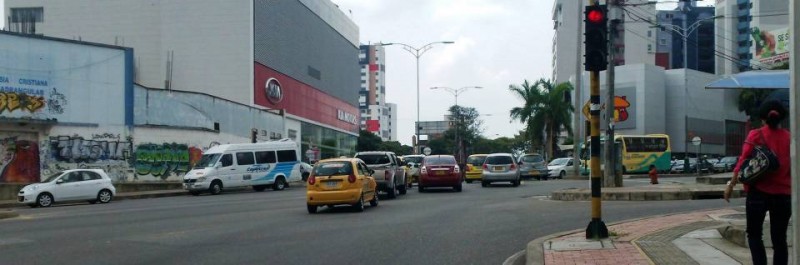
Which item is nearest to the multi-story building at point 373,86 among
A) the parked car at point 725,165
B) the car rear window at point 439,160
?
the parked car at point 725,165

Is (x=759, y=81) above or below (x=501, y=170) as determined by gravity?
above

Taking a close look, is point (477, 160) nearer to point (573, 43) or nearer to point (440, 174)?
point (440, 174)

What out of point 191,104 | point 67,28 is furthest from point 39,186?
point 67,28

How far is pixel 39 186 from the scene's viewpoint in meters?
25.7

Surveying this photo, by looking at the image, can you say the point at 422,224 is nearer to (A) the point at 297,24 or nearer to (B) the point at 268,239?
(B) the point at 268,239

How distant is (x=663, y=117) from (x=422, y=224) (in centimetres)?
7060

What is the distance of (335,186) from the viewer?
18.4m

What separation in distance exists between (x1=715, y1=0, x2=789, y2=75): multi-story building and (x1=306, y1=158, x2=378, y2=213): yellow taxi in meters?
67.6

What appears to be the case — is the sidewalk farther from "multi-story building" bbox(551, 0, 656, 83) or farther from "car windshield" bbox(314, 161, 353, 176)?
"multi-story building" bbox(551, 0, 656, 83)

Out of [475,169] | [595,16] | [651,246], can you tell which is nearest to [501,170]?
[475,169]

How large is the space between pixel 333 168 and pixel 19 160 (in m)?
21.5

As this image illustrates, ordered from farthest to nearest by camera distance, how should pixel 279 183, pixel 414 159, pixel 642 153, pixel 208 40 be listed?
pixel 208 40 → pixel 642 153 → pixel 414 159 → pixel 279 183

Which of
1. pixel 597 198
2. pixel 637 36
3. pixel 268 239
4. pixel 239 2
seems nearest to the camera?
pixel 597 198

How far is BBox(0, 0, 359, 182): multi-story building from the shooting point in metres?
35.7
